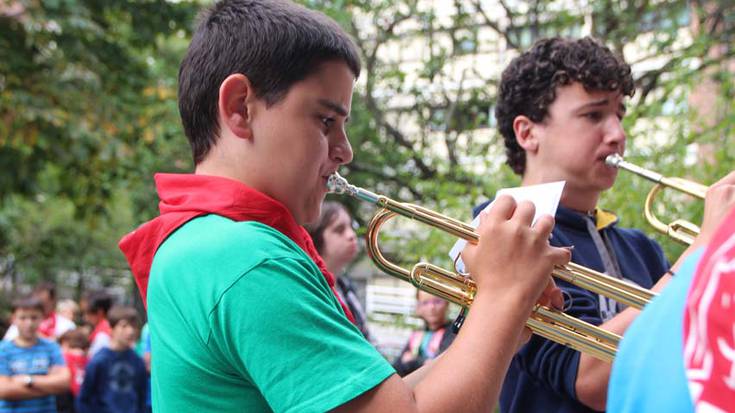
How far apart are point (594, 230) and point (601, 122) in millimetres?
311

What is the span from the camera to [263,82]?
1.54m

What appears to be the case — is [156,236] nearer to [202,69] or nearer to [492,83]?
[202,69]

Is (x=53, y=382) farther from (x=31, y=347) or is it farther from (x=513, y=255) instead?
(x=513, y=255)

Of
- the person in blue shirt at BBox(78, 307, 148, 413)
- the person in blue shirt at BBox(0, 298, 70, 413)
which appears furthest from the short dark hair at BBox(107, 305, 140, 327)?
the person in blue shirt at BBox(0, 298, 70, 413)

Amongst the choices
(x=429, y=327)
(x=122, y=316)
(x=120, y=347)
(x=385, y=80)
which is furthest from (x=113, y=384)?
(x=385, y=80)

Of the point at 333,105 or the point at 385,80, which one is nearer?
the point at 333,105

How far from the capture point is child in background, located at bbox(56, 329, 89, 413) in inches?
259

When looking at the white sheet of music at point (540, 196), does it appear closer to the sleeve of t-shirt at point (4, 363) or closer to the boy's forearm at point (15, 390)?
the boy's forearm at point (15, 390)

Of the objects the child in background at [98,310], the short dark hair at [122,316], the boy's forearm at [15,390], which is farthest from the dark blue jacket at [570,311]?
the child in background at [98,310]

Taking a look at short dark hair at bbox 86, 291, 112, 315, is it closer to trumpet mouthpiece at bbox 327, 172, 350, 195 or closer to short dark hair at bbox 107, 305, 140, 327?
short dark hair at bbox 107, 305, 140, 327

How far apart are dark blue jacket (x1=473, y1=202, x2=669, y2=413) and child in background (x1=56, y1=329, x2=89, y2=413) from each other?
5.25 metres

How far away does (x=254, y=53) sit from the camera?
5.18 feet

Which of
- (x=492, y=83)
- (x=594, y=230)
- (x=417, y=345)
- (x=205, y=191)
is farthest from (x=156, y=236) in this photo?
(x=492, y=83)

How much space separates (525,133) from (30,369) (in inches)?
195
